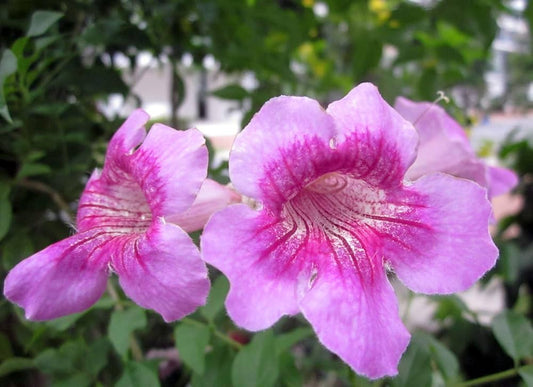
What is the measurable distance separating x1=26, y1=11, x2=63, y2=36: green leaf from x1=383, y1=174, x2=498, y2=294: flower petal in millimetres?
446

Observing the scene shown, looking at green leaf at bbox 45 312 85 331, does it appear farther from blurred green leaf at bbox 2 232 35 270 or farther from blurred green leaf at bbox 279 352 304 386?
blurred green leaf at bbox 279 352 304 386

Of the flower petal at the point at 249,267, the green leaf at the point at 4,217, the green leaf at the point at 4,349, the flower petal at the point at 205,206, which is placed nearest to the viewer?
the flower petal at the point at 249,267

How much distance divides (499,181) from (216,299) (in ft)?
1.51

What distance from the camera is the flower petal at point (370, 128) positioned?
406 millimetres

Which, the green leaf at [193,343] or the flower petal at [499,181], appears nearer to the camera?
the green leaf at [193,343]

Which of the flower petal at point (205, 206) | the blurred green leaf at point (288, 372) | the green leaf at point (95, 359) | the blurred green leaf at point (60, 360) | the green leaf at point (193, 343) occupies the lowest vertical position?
the blurred green leaf at point (288, 372)

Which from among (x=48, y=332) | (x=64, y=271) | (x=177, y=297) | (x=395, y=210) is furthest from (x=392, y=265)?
(x=48, y=332)

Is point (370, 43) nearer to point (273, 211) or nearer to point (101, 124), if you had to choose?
point (101, 124)

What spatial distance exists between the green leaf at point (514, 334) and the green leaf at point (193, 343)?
0.38 m

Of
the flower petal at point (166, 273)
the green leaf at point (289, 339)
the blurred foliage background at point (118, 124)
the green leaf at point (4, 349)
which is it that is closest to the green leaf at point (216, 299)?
the blurred foliage background at point (118, 124)

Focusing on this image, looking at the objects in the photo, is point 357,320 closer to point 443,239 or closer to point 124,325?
point 443,239

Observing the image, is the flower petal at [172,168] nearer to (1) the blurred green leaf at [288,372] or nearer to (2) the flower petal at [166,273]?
(2) the flower petal at [166,273]

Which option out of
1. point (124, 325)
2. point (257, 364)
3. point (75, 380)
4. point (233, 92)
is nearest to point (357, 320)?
point (257, 364)

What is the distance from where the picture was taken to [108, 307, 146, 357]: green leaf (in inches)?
21.2
